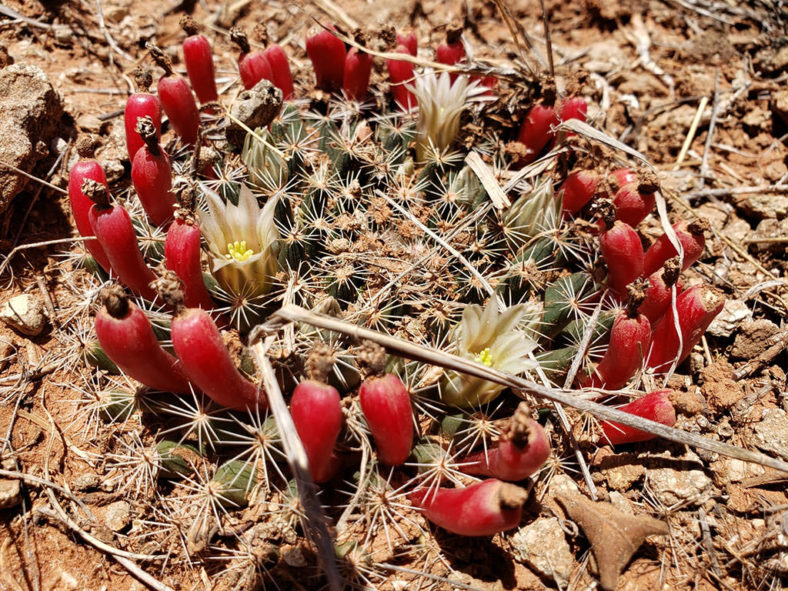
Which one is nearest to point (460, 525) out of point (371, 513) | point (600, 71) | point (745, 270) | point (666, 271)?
point (371, 513)

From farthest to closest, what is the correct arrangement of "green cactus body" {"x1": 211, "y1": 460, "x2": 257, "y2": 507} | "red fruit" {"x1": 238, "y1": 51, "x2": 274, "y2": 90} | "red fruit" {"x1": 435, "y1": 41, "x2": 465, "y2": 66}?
"red fruit" {"x1": 435, "y1": 41, "x2": 465, "y2": 66}
"red fruit" {"x1": 238, "y1": 51, "x2": 274, "y2": 90}
"green cactus body" {"x1": 211, "y1": 460, "x2": 257, "y2": 507}

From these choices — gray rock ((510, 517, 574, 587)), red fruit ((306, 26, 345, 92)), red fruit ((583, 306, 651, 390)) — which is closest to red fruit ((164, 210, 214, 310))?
red fruit ((306, 26, 345, 92))

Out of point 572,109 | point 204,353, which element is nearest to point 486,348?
point 204,353

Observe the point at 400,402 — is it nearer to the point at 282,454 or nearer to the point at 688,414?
the point at 282,454

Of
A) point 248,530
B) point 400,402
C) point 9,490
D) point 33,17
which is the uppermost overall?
point 33,17

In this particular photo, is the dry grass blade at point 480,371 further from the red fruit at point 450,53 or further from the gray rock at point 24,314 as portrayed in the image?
the red fruit at point 450,53

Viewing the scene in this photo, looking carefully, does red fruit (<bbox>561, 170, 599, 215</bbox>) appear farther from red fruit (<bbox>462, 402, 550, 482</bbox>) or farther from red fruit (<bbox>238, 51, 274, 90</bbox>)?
red fruit (<bbox>238, 51, 274, 90</bbox>)

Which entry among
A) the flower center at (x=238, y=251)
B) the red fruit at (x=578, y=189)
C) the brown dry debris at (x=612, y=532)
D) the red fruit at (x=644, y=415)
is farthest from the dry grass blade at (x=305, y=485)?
the red fruit at (x=578, y=189)
